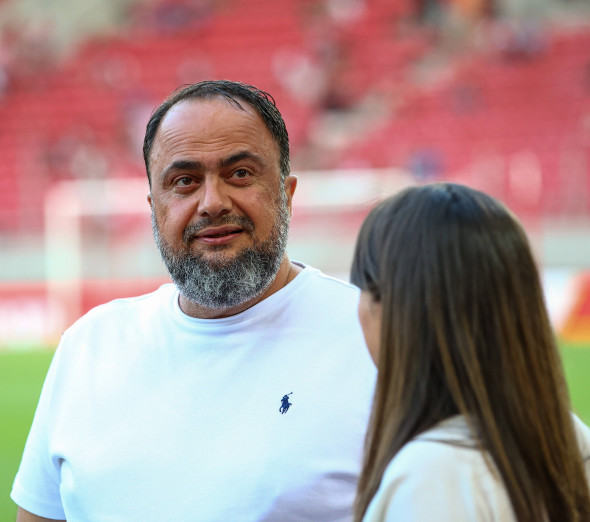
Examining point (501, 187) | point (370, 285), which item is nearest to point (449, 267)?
point (370, 285)

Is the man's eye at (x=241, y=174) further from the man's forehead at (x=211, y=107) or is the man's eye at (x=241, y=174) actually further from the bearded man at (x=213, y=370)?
the man's forehead at (x=211, y=107)

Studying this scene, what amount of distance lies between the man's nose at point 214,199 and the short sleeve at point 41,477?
0.58 m

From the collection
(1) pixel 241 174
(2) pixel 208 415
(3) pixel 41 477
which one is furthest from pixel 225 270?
(3) pixel 41 477

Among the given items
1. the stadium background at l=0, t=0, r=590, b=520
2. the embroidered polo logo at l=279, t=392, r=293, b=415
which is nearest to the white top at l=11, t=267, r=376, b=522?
the embroidered polo logo at l=279, t=392, r=293, b=415

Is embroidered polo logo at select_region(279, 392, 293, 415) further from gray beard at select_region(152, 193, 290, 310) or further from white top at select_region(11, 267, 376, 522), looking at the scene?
gray beard at select_region(152, 193, 290, 310)

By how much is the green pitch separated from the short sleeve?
2.40 metres

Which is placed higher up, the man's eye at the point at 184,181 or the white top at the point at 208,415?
the man's eye at the point at 184,181

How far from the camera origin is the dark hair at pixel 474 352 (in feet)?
4.28

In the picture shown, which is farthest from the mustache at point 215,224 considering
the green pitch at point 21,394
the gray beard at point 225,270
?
the green pitch at point 21,394

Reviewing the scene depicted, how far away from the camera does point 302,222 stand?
10422 mm

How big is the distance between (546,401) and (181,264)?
1.04 m

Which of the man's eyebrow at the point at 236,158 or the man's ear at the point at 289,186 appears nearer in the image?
the man's eyebrow at the point at 236,158

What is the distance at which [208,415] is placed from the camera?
1.93 metres

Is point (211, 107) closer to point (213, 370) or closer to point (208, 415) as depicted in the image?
point (213, 370)
